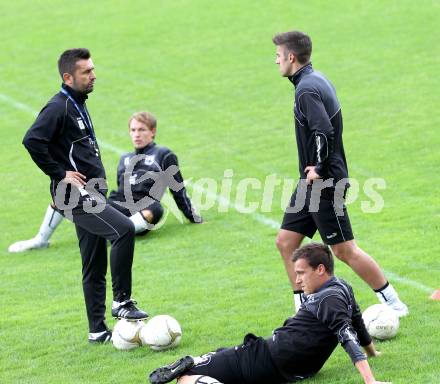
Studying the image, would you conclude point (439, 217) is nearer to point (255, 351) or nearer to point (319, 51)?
point (255, 351)

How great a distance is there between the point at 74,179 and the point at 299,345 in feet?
8.62

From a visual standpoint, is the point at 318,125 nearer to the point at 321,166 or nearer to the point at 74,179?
the point at 321,166

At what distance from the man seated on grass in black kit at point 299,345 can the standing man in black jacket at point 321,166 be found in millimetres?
1099

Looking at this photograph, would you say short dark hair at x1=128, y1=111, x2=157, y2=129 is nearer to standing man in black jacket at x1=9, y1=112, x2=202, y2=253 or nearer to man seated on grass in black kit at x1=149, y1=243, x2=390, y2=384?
standing man in black jacket at x1=9, y1=112, x2=202, y2=253

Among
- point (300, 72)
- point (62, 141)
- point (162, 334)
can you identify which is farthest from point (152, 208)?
point (300, 72)

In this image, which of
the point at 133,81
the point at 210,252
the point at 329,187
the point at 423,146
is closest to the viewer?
the point at 329,187

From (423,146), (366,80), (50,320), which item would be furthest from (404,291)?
(366,80)

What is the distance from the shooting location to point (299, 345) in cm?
733

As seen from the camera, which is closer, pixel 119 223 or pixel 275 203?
pixel 119 223

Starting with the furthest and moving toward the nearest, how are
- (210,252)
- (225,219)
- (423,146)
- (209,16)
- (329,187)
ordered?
→ 1. (209,16)
2. (423,146)
3. (225,219)
4. (210,252)
5. (329,187)

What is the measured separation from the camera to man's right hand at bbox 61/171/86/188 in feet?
28.8

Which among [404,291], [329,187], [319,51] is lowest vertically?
[404,291]

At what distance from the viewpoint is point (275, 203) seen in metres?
14.4

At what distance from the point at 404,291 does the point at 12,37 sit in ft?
67.4
